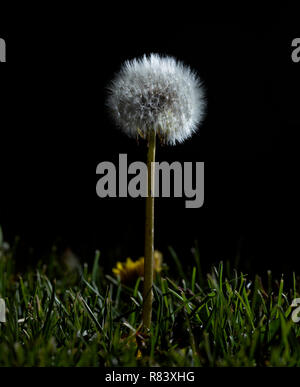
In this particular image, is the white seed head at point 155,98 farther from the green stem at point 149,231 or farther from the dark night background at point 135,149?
the dark night background at point 135,149

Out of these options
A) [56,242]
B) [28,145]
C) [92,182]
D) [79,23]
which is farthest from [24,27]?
[56,242]

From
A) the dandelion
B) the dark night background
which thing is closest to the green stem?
the dandelion

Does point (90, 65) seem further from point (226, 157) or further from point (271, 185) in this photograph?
point (271, 185)

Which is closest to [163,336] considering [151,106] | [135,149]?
[151,106]

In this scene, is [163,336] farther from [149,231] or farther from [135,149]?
[135,149]

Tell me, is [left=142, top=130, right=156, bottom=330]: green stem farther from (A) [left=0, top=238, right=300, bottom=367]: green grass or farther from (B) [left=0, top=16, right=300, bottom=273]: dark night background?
(B) [left=0, top=16, right=300, bottom=273]: dark night background

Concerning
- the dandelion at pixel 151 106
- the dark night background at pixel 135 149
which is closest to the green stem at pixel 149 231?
the dandelion at pixel 151 106

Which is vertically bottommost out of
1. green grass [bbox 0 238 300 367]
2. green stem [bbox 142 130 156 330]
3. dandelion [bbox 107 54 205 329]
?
green grass [bbox 0 238 300 367]
